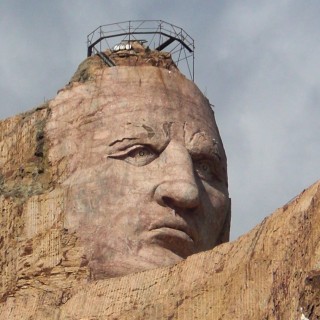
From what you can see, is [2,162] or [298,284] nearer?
[298,284]

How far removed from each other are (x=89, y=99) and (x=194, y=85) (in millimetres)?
1742

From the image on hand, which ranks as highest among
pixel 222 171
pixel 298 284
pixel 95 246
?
pixel 222 171

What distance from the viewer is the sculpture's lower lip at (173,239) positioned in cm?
2506

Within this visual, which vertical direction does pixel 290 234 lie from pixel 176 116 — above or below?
below

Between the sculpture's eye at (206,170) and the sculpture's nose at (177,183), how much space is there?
1.15 feet

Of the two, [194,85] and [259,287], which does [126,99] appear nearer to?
[194,85]

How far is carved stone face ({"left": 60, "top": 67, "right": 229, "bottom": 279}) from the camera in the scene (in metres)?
25.0

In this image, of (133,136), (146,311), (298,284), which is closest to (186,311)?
(146,311)

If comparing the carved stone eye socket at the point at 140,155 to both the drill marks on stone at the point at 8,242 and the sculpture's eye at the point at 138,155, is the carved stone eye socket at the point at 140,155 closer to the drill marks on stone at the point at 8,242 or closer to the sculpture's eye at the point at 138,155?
the sculpture's eye at the point at 138,155

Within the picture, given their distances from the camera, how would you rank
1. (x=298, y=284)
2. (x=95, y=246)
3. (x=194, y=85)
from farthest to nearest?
1. (x=194, y=85)
2. (x=95, y=246)
3. (x=298, y=284)

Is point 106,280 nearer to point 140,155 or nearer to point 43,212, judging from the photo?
point 43,212

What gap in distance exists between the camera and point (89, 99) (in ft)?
85.7

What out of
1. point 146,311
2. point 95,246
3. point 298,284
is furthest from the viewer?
point 95,246

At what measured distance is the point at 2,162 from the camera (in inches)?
1040
